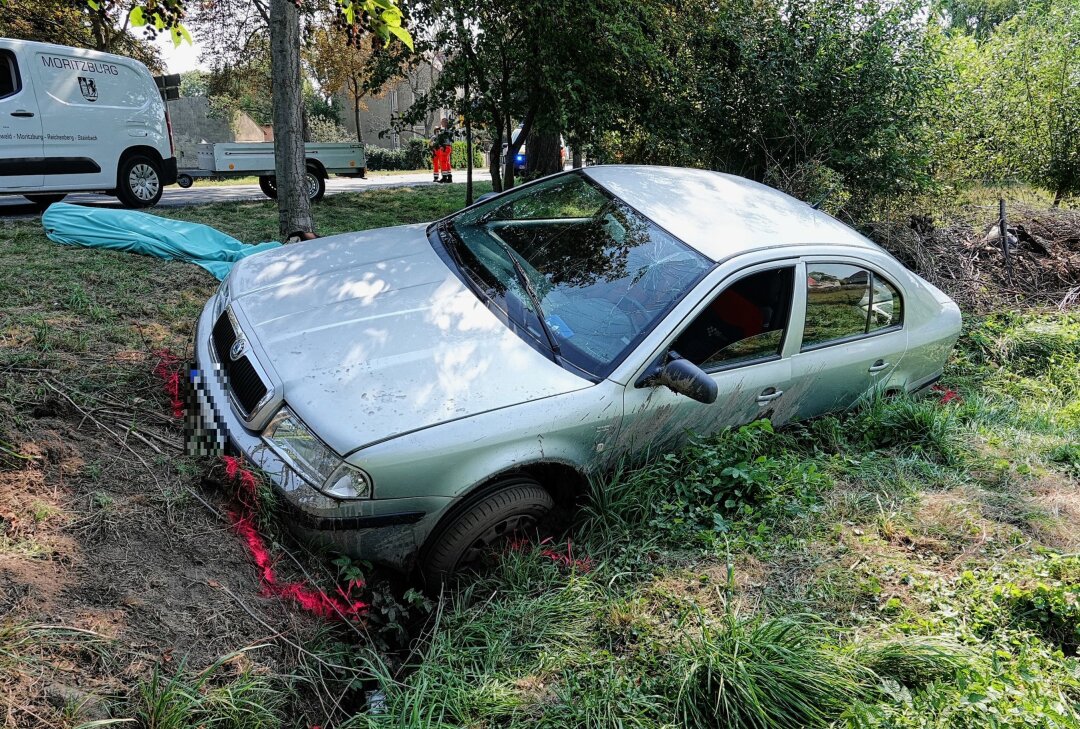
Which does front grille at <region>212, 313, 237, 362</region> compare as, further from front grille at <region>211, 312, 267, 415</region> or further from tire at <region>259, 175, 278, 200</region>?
tire at <region>259, 175, 278, 200</region>

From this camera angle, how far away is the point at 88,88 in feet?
30.1

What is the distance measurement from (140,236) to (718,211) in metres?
5.12

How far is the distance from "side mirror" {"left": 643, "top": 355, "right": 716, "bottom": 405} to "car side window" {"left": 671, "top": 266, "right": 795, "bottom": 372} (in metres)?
0.20

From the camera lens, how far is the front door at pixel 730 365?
3205 mm

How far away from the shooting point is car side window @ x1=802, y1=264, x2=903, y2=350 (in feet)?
12.3

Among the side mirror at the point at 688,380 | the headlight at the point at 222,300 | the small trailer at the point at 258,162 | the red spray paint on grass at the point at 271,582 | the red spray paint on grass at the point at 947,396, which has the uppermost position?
the small trailer at the point at 258,162

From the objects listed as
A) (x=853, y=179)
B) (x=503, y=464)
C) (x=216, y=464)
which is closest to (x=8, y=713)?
(x=216, y=464)

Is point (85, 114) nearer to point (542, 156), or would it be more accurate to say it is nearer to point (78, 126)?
point (78, 126)

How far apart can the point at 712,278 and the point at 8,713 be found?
2.94 meters

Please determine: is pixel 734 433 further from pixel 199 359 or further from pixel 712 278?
pixel 199 359

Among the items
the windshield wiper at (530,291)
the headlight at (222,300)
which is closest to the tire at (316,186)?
the headlight at (222,300)

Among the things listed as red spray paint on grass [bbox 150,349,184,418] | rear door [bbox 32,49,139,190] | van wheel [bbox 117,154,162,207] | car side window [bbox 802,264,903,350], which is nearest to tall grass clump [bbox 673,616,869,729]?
car side window [bbox 802,264,903,350]

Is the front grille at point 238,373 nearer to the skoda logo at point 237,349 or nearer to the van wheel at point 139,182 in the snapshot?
the skoda logo at point 237,349

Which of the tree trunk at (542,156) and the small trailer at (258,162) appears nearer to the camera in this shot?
the tree trunk at (542,156)
